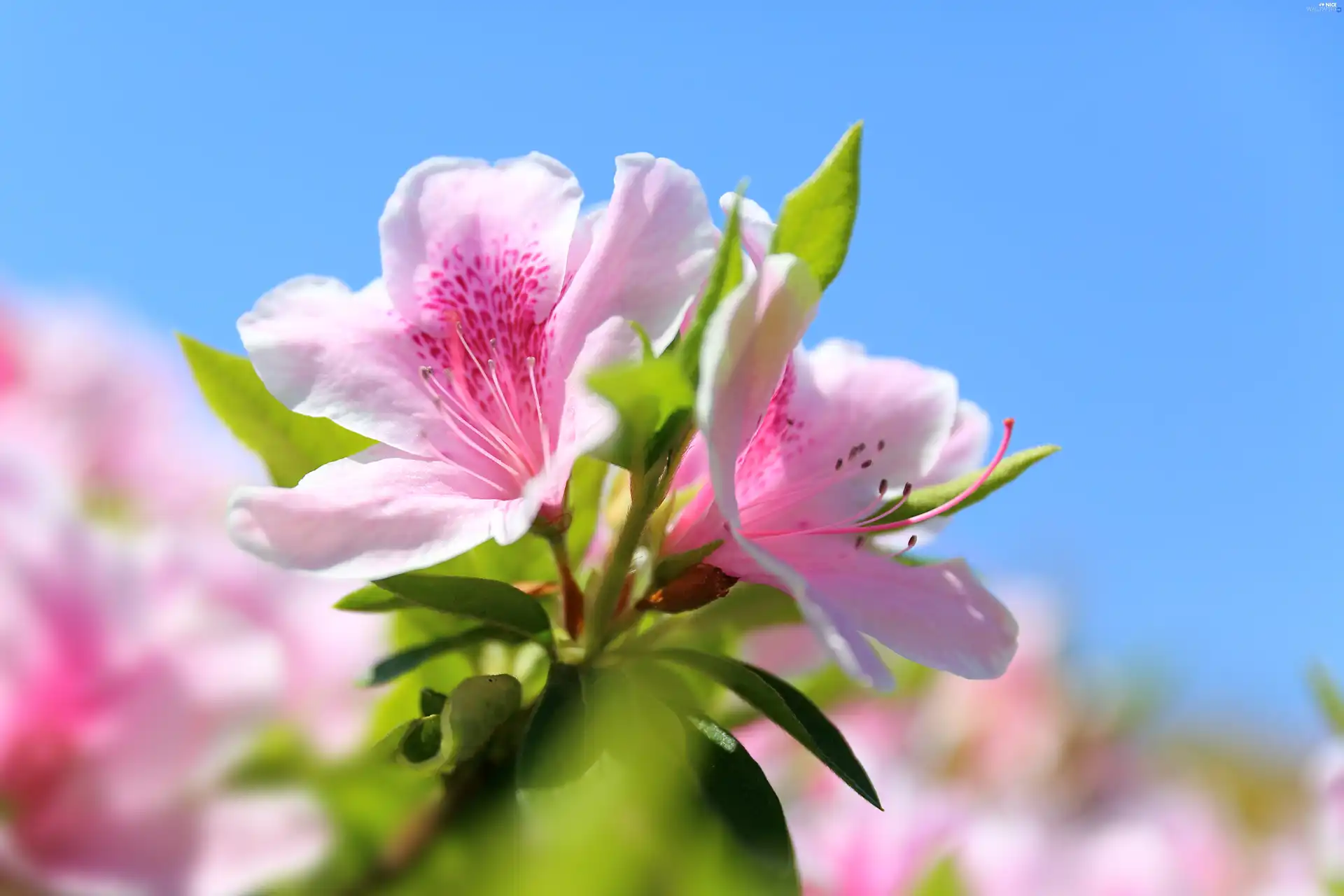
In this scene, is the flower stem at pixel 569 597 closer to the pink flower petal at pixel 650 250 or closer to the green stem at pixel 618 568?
the green stem at pixel 618 568

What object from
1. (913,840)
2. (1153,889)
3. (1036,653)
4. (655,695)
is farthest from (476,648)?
(1036,653)

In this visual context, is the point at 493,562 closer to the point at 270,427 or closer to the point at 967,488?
the point at 270,427

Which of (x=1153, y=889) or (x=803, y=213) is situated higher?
(x=803, y=213)

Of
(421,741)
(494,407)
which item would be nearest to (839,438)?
(494,407)

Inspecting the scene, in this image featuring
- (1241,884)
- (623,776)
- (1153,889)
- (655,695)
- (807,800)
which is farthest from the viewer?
(807,800)

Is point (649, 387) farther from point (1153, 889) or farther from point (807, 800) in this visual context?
point (807, 800)

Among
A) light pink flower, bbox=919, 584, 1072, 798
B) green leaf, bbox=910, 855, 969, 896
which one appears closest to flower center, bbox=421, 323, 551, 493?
green leaf, bbox=910, 855, 969, 896

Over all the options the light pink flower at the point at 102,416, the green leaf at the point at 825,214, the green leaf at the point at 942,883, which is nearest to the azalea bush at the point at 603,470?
the green leaf at the point at 825,214
